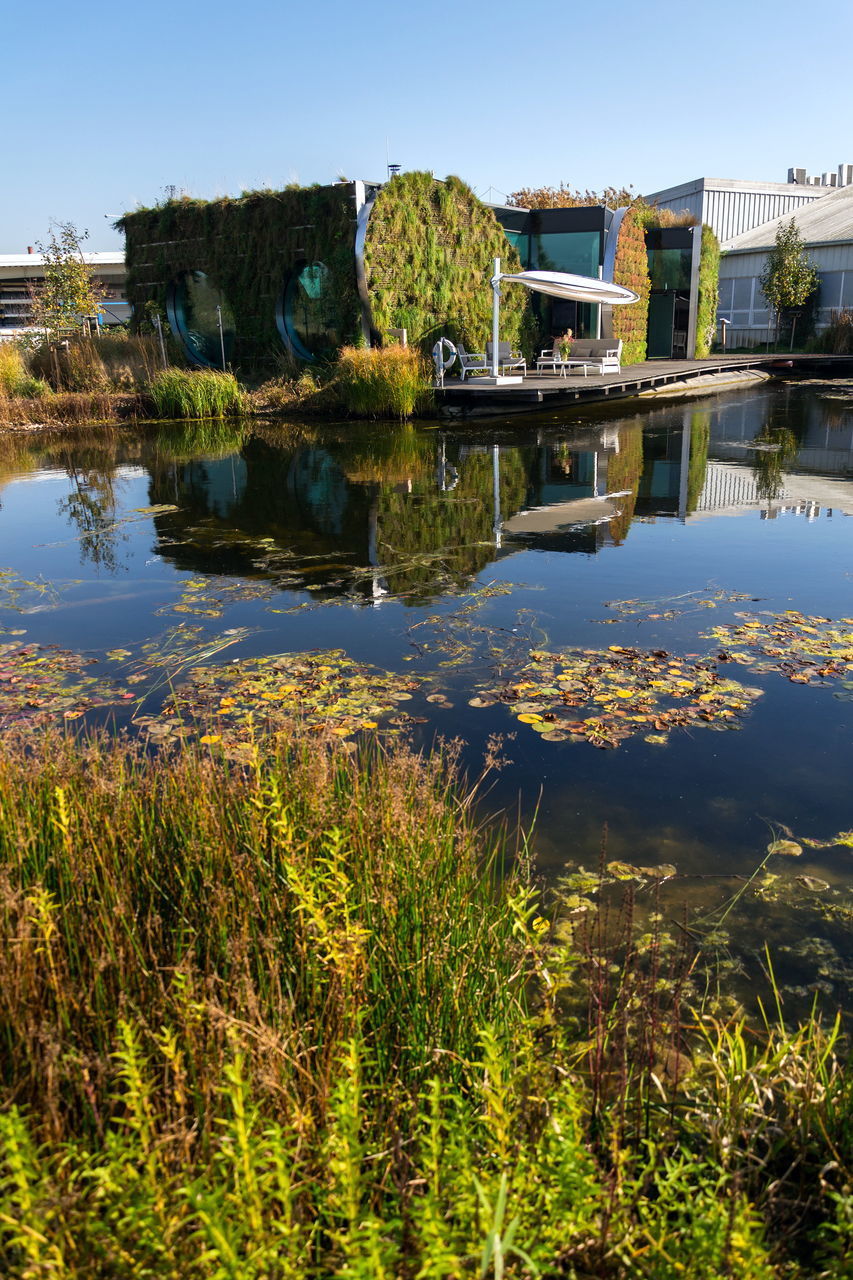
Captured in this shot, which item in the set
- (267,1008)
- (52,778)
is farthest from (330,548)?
(267,1008)

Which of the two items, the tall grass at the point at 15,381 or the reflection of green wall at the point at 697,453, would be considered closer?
the reflection of green wall at the point at 697,453

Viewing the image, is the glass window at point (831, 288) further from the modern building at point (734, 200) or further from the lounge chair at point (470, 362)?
the lounge chair at point (470, 362)

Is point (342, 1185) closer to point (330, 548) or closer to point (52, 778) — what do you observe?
point (52, 778)

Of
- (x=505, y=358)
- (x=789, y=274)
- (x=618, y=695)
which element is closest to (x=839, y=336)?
(x=789, y=274)

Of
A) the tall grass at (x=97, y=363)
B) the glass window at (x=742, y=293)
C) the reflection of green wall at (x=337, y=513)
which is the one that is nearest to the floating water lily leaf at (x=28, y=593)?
the reflection of green wall at (x=337, y=513)

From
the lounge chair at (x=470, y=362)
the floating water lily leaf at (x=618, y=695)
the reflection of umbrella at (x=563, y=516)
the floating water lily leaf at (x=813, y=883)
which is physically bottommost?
the floating water lily leaf at (x=813, y=883)

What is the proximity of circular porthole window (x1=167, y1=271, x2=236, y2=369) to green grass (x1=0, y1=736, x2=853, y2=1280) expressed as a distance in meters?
19.4

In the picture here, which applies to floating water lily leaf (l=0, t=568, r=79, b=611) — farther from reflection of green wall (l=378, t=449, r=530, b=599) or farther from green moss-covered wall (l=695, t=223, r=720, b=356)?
green moss-covered wall (l=695, t=223, r=720, b=356)

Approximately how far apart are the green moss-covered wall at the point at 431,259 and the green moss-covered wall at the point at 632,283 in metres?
3.58

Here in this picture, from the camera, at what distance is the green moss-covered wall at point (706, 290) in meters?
26.1

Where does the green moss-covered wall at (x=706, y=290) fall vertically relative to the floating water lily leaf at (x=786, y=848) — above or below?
above

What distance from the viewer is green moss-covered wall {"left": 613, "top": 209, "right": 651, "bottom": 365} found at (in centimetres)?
2219

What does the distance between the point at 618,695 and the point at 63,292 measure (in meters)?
18.0

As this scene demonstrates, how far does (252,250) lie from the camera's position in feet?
63.2
